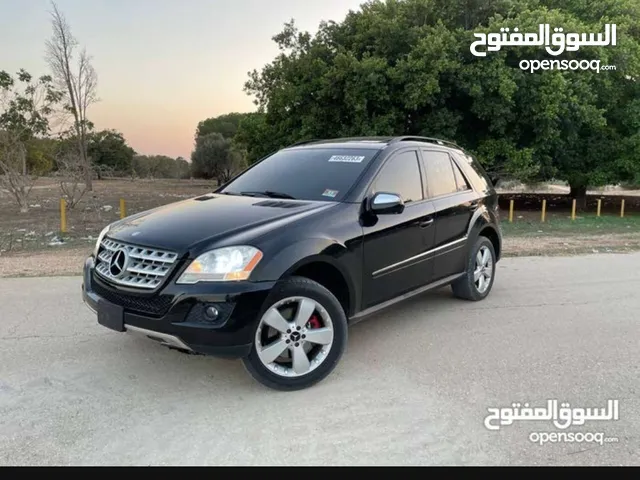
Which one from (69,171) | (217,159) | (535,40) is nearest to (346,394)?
(535,40)

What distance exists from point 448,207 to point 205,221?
2.56 m

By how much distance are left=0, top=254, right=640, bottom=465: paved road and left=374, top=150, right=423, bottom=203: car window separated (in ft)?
4.28

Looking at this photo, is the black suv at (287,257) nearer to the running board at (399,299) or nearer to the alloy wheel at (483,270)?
the running board at (399,299)

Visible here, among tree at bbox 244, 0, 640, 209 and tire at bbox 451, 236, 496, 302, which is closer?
tire at bbox 451, 236, 496, 302

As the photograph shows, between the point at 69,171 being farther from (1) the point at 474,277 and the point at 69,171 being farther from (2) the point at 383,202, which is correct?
(2) the point at 383,202

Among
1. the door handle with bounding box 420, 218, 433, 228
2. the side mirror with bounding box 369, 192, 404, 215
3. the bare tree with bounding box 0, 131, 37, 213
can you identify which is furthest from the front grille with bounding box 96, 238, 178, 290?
the bare tree with bounding box 0, 131, 37, 213

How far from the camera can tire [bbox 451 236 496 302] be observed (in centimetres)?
558

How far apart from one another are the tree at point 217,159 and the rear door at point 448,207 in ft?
147

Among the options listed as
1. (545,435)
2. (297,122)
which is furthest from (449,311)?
(297,122)

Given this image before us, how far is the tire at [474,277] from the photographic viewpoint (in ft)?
18.3

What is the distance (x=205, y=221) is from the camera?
3.68 metres

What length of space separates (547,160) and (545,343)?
52.9 feet

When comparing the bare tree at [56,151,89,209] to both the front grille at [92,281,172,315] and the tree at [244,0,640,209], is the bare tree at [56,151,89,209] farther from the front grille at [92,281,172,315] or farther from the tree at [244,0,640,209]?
the front grille at [92,281,172,315]

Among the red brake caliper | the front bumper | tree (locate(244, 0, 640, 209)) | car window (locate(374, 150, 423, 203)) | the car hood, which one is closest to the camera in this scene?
the front bumper
